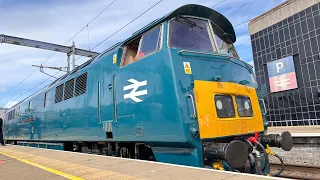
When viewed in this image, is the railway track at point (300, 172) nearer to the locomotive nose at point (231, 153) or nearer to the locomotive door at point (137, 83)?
the locomotive nose at point (231, 153)

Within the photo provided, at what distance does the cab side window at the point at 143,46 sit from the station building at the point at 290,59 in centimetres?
2731

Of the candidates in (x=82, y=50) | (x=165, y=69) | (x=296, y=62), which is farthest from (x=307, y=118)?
(x=165, y=69)

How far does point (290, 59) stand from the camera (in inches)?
1250

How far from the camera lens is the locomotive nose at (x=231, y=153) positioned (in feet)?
13.4

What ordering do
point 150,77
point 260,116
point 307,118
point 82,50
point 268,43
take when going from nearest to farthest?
1. point 150,77
2. point 260,116
3. point 82,50
4. point 307,118
5. point 268,43

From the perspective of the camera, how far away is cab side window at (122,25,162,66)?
512 cm

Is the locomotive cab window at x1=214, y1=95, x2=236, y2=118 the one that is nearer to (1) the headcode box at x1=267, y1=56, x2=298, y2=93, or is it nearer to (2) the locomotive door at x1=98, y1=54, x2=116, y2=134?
(2) the locomotive door at x1=98, y1=54, x2=116, y2=134

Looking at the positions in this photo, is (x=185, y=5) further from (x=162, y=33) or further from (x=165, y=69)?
(x=165, y=69)

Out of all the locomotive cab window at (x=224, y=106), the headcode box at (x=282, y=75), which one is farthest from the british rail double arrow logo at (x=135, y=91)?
the headcode box at (x=282, y=75)

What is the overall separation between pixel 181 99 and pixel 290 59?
31193 mm

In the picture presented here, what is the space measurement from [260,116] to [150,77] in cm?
239

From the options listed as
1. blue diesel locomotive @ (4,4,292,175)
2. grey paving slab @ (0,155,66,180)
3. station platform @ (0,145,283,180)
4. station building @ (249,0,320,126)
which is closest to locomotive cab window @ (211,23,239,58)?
blue diesel locomotive @ (4,4,292,175)

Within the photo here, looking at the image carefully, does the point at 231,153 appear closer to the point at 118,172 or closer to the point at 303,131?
the point at 118,172

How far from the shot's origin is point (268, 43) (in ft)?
112
